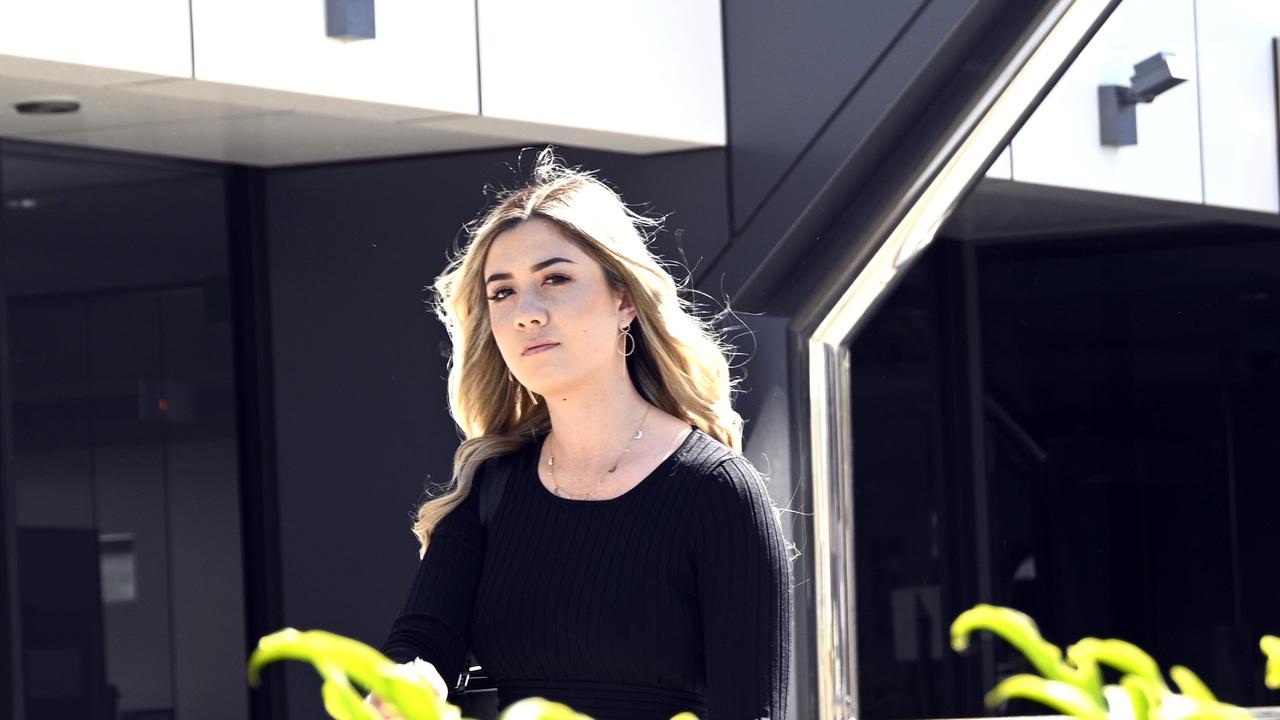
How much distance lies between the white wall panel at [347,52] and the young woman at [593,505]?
191 centimetres

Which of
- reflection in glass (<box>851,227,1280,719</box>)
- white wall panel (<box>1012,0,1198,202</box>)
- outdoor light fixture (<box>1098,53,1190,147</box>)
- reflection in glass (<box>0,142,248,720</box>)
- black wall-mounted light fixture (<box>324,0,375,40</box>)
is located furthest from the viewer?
reflection in glass (<box>851,227,1280,719</box>)

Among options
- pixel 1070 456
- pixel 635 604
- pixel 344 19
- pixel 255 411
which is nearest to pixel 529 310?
pixel 635 604

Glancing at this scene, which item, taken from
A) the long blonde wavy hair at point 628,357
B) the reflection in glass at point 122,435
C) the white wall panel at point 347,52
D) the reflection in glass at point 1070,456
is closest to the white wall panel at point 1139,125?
the reflection in glass at point 1070,456

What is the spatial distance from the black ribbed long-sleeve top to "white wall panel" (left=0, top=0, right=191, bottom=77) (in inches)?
82.1

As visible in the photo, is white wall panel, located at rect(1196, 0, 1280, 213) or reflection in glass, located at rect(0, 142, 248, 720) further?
white wall panel, located at rect(1196, 0, 1280, 213)

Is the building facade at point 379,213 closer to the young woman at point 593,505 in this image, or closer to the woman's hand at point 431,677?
the young woman at point 593,505

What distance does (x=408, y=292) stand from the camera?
6.63m

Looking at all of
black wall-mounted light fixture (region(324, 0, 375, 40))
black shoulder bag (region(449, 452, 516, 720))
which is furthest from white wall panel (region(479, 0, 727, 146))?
black shoulder bag (region(449, 452, 516, 720))

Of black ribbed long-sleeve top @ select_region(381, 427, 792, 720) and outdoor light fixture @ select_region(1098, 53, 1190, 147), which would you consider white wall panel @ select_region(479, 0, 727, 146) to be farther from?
black ribbed long-sleeve top @ select_region(381, 427, 792, 720)

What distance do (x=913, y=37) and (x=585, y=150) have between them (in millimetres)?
1193

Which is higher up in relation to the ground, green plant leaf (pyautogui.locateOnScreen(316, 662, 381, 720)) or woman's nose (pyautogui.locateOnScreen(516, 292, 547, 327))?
woman's nose (pyautogui.locateOnScreen(516, 292, 547, 327))

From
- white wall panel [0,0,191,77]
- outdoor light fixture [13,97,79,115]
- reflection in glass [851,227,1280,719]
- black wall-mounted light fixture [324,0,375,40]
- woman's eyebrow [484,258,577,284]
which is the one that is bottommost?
Answer: reflection in glass [851,227,1280,719]

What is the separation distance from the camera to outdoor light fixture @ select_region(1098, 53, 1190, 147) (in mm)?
7453

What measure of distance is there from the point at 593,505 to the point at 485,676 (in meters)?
0.30
